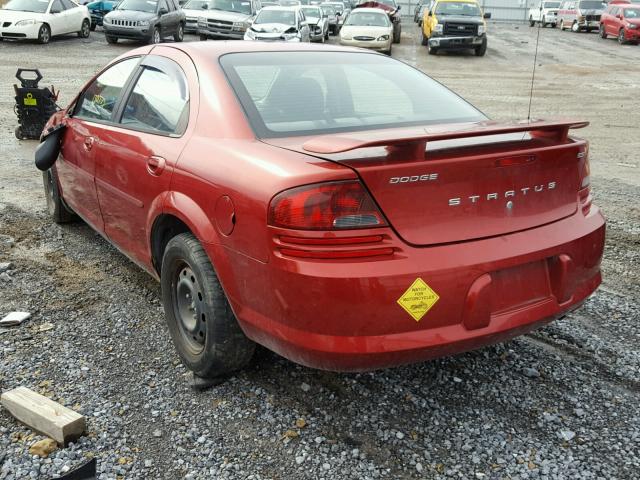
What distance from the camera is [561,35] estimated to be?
1316 inches

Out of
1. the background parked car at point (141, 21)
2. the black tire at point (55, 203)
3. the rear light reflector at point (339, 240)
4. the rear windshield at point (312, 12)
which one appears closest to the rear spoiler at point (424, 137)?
the rear light reflector at point (339, 240)

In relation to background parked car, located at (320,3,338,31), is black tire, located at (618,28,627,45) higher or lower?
lower

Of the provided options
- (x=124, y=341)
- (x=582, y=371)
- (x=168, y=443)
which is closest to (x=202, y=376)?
(x=168, y=443)

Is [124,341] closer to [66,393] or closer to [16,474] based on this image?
[66,393]

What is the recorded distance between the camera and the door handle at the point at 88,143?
13.8ft

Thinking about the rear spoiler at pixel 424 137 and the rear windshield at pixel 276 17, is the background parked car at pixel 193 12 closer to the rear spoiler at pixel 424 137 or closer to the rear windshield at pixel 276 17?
the rear windshield at pixel 276 17

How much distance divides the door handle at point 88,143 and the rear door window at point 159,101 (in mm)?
389

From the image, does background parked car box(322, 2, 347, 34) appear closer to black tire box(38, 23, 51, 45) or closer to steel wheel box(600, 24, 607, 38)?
steel wheel box(600, 24, 607, 38)

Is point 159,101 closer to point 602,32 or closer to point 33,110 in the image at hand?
point 33,110

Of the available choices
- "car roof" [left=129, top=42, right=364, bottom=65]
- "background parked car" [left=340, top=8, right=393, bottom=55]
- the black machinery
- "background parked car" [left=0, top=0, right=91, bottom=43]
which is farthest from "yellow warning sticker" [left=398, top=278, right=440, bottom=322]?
"background parked car" [left=0, top=0, right=91, bottom=43]

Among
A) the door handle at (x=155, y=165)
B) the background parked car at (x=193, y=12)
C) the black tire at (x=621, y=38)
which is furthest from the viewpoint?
the black tire at (x=621, y=38)

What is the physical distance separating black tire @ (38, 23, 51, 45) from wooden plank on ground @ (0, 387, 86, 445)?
825 inches

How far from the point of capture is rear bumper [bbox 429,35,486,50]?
23.0m

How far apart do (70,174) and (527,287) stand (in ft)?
11.0
